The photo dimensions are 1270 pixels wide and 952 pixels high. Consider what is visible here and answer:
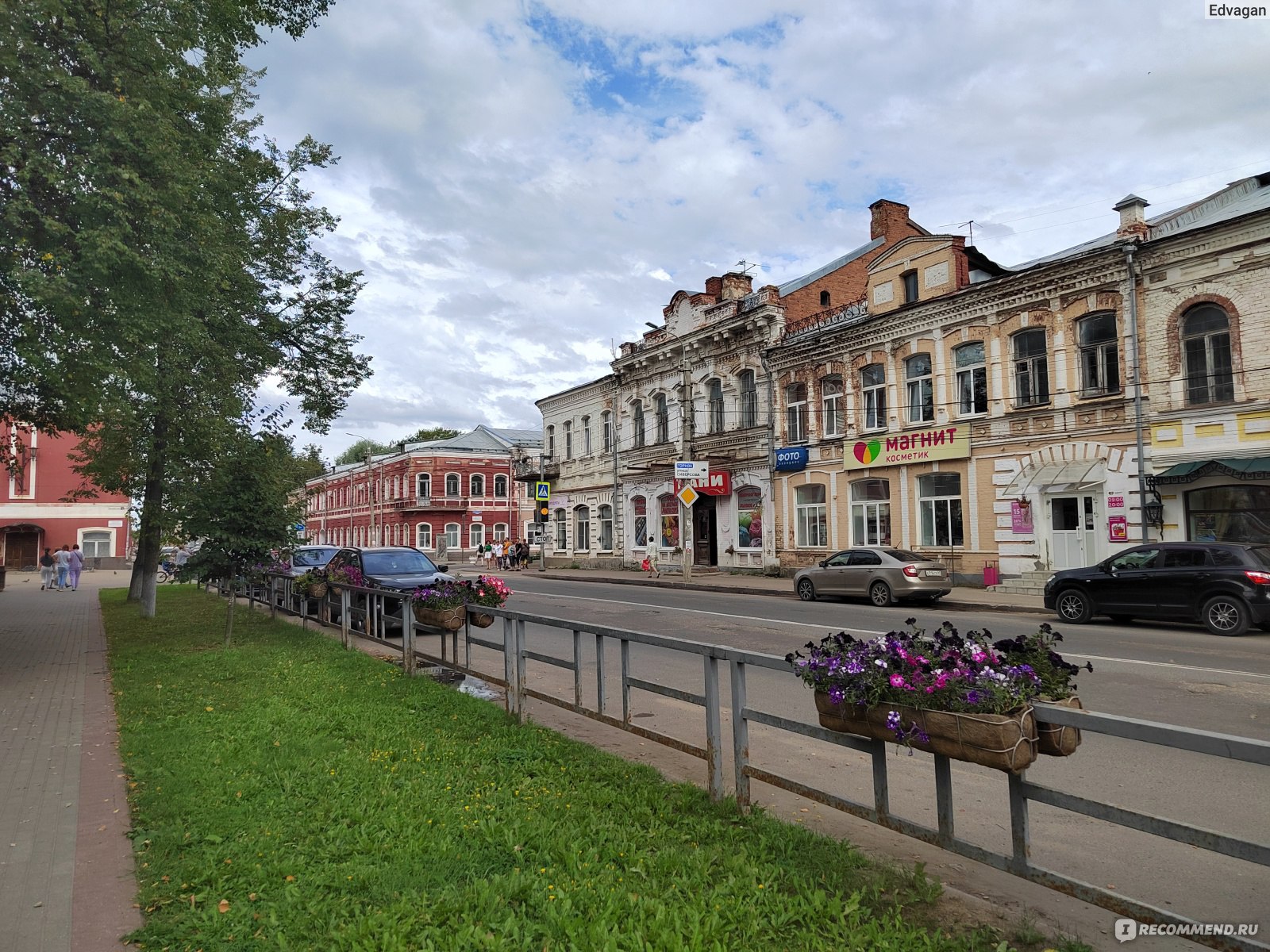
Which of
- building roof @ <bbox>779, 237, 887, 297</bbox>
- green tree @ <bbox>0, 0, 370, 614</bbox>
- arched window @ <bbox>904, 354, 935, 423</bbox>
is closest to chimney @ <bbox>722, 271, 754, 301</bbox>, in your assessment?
building roof @ <bbox>779, 237, 887, 297</bbox>

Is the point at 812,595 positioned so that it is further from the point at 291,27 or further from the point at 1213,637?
the point at 291,27

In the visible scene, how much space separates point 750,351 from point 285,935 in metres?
27.2

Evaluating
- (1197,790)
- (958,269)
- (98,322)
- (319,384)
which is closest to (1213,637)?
(1197,790)

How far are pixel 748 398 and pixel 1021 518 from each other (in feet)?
37.9

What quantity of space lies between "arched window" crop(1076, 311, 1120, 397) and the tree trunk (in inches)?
839

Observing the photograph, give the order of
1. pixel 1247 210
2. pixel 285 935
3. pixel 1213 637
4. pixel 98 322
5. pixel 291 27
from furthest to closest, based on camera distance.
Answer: pixel 1247 210, pixel 1213 637, pixel 291 27, pixel 98 322, pixel 285 935

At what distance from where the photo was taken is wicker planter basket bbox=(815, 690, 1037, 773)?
3.06 meters

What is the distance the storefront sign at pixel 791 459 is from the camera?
2656 cm

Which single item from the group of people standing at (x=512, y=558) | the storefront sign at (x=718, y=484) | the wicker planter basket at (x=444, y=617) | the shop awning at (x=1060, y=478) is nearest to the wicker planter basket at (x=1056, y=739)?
the wicker planter basket at (x=444, y=617)

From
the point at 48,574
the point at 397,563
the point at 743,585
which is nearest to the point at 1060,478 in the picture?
the point at 743,585

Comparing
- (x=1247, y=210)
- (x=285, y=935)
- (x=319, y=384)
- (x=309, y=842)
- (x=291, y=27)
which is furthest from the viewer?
(x=319, y=384)

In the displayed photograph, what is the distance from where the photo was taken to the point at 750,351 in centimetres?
2906

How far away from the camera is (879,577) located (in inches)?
736

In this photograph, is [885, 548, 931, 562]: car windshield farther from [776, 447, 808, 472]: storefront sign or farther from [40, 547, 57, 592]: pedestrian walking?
[40, 547, 57, 592]: pedestrian walking
